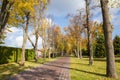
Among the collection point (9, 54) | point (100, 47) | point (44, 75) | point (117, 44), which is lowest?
point (44, 75)

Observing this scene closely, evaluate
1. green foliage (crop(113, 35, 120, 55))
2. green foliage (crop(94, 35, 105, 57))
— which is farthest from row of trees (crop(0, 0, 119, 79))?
green foliage (crop(113, 35, 120, 55))

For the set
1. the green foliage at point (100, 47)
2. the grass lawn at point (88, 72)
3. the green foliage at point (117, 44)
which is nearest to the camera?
the grass lawn at point (88, 72)

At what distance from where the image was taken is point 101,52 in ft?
234

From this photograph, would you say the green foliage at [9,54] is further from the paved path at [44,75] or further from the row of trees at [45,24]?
the paved path at [44,75]

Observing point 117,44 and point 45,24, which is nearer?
point 45,24

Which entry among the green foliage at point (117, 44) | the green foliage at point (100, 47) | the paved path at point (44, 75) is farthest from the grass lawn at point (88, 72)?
the green foliage at point (117, 44)

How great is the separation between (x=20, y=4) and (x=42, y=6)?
2267 centimetres

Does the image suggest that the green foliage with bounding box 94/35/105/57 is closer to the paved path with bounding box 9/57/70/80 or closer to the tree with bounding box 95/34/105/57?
the tree with bounding box 95/34/105/57

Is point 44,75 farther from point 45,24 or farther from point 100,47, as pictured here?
point 100,47

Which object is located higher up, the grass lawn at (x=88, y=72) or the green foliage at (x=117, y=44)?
the green foliage at (x=117, y=44)

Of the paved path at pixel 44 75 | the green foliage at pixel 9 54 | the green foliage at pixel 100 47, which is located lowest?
the paved path at pixel 44 75

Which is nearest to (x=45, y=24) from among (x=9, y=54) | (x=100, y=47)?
(x=9, y=54)

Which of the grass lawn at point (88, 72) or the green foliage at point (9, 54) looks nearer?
the grass lawn at point (88, 72)

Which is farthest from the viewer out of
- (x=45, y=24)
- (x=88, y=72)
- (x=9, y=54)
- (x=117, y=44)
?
(x=117, y=44)
